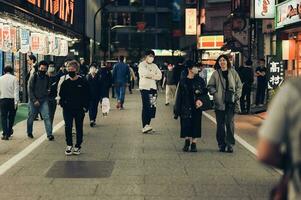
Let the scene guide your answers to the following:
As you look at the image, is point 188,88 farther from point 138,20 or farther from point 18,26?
point 138,20

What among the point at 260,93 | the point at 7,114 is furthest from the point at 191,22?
the point at 7,114

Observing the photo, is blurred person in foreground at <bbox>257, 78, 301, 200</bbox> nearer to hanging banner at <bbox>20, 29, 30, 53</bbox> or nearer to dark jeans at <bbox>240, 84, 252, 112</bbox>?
dark jeans at <bbox>240, 84, 252, 112</bbox>

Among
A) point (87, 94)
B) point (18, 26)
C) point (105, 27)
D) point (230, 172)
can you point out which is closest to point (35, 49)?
point (18, 26)

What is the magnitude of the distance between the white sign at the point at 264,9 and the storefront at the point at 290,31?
995mm

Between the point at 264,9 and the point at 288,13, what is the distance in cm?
447

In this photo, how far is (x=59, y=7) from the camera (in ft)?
106

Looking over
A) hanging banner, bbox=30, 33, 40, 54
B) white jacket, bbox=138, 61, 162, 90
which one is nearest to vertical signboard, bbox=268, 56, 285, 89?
white jacket, bbox=138, 61, 162, 90

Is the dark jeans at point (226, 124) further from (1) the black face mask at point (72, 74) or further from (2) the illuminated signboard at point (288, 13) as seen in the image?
(2) the illuminated signboard at point (288, 13)

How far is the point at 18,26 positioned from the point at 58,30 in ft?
35.0

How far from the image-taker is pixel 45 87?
1377cm

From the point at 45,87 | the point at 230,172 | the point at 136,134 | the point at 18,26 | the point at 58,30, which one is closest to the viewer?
the point at 230,172

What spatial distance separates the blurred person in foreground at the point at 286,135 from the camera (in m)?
2.85

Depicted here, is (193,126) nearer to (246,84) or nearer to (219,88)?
(219,88)

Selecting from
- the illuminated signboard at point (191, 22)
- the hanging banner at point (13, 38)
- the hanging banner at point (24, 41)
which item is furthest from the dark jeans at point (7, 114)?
the illuminated signboard at point (191, 22)
